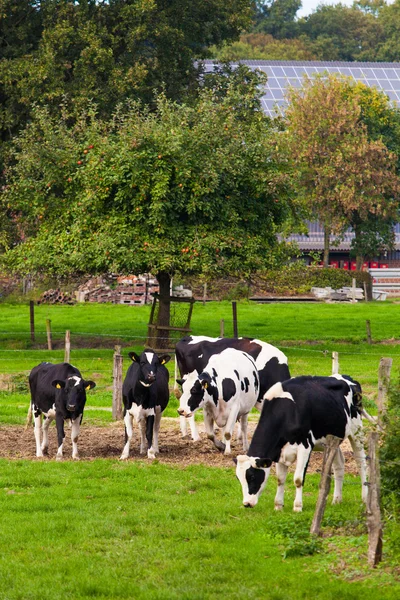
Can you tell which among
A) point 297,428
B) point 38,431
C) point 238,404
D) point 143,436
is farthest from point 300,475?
point 38,431

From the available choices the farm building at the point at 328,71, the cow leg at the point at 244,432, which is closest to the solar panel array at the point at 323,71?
the farm building at the point at 328,71

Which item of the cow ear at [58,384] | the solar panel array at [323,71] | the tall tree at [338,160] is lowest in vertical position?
the cow ear at [58,384]

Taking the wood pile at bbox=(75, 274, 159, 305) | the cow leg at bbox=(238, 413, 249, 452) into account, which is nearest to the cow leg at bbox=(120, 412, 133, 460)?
the cow leg at bbox=(238, 413, 249, 452)

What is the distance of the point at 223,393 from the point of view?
18.7m

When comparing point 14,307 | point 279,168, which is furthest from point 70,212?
point 14,307

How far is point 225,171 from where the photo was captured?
108 ft

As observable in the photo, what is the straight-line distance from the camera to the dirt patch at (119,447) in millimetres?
A: 17938

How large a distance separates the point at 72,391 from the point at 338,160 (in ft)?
136

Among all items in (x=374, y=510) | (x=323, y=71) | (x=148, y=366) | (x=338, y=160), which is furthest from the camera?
(x=323, y=71)

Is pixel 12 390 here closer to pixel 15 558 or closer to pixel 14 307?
pixel 15 558

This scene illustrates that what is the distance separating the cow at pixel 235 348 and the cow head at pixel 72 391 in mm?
2361

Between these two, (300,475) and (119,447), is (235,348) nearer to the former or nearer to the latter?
(119,447)

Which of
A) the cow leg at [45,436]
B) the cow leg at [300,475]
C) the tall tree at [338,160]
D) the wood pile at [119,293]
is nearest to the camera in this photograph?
the cow leg at [300,475]

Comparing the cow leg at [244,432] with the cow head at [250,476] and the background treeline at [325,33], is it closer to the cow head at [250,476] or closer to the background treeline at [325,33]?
the cow head at [250,476]
